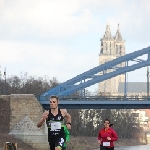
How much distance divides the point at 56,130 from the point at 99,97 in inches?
2801

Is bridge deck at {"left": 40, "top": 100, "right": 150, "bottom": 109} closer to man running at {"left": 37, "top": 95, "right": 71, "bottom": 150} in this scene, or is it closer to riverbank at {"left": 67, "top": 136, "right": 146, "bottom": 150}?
riverbank at {"left": 67, "top": 136, "right": 146, "bottom": 150}

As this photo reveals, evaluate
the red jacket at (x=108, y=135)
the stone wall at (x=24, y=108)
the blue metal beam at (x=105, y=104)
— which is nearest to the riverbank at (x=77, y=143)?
the stone wall at (x=24, y=108)

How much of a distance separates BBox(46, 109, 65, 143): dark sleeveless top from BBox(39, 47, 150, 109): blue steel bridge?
5777cm

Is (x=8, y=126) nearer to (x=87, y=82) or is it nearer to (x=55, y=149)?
(x=87, y=82)

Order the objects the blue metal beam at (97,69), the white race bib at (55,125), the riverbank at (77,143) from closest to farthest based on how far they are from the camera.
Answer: the white race bib at (55,125) → the riverbank at (77,143) → the blue metal beam at (97,69)

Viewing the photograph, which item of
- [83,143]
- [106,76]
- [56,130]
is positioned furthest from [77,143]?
[56,130]

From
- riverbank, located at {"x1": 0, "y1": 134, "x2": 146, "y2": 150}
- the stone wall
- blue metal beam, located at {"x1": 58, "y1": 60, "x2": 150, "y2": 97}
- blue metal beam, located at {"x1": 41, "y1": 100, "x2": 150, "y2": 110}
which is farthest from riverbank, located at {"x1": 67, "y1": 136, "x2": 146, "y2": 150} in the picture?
the stone wall

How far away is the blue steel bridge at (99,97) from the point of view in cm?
7806

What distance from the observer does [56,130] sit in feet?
63.5

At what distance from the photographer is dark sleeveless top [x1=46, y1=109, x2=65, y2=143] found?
19.1 meters

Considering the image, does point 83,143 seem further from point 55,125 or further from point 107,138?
point 55,125

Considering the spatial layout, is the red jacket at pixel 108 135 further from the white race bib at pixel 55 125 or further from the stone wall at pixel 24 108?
the stone wall at pixel 24 108

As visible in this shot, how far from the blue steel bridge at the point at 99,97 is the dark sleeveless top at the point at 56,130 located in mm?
57769

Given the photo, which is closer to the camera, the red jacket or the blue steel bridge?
the red jacket
